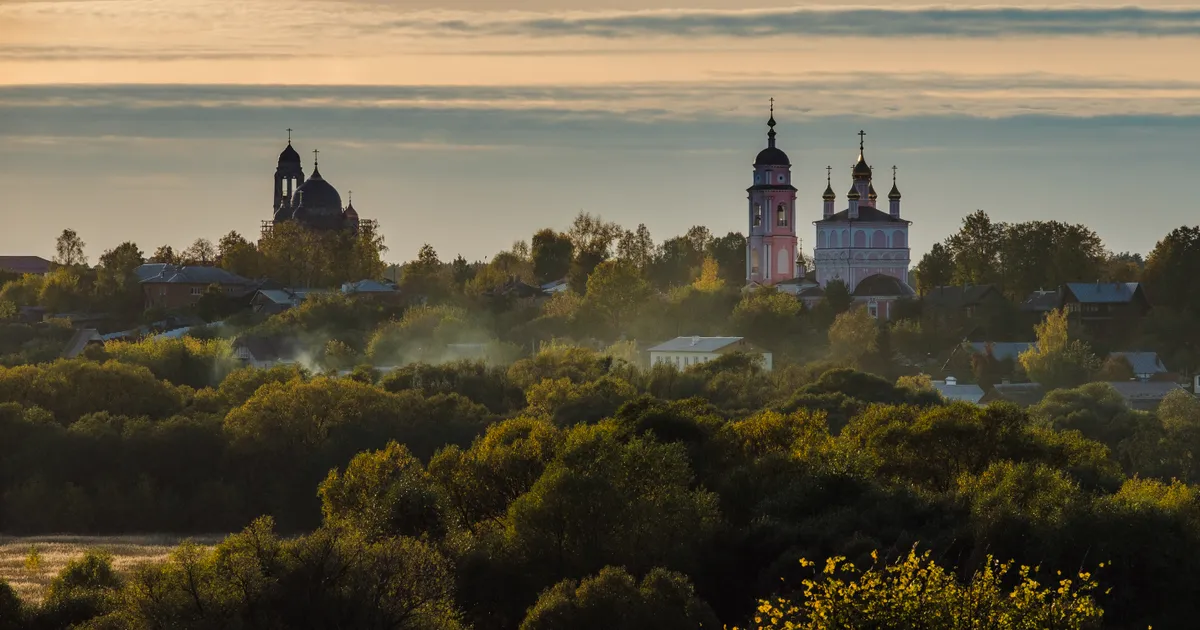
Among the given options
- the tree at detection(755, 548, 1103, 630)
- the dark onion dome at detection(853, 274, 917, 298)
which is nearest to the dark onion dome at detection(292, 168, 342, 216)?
the dark onion dome at detection(853, 274, 917, 298)

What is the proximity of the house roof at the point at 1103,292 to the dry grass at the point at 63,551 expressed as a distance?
5228cm

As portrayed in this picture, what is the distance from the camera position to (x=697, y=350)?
94500mm

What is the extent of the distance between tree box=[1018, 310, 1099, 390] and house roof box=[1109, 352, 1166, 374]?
1.51 meters

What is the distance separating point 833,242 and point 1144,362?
3031cm

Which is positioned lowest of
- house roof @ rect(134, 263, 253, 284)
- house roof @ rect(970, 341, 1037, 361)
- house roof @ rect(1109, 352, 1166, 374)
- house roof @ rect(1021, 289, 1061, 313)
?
house roof @ rect(1109, 352, 1166, 374)

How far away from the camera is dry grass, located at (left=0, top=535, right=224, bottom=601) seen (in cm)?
4700

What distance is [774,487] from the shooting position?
146 feet

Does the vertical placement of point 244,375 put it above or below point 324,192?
below

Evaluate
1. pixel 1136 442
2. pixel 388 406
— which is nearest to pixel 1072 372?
pixel 1136 442

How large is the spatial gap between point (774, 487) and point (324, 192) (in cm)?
9098

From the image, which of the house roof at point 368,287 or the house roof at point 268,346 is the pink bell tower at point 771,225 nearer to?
the house roof at point 368,287

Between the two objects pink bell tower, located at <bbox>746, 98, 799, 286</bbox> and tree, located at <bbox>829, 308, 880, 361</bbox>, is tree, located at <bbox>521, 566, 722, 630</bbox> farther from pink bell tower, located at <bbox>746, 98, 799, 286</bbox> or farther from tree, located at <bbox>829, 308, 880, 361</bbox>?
pink bell tower, located at <bbox>746, 98, 799, 286</bbox>

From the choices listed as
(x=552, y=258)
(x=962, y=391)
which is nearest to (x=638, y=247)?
(x=552, y=258)

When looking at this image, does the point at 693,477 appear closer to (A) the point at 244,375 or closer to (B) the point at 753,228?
(A) the point at 244,375
